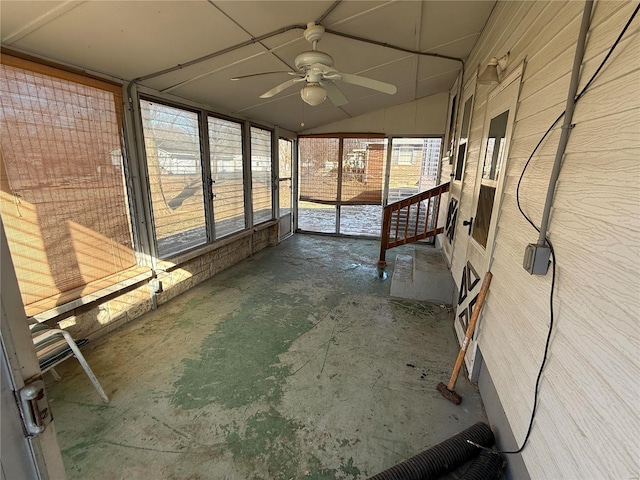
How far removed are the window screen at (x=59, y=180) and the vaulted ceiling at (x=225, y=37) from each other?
239mm

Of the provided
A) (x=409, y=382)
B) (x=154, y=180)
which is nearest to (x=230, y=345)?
(x=409, y=382)

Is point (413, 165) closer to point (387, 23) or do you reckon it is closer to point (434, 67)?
point (434, 67)

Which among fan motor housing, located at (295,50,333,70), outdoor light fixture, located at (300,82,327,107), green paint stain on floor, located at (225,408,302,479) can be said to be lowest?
green paint stain on floor, located at (225,408,302,479)

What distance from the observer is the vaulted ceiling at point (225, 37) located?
1.84 meters

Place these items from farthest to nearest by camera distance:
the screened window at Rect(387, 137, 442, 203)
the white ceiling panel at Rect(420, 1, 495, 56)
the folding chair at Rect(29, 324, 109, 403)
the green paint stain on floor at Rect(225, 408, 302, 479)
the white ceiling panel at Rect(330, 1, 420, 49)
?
the screened window at Rect(387, 137, 442, 203), the white ceiling panel at Rect(420, 1, 495, 56), the white ceiling panel at Rect(330, 1, 420, 49), the folding chair at Rect(29, 324, 109, 403), the green paint stain on floor at Rect(225, 408, 302, 479)

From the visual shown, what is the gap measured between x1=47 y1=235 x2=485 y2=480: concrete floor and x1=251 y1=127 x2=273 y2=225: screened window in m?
2.23

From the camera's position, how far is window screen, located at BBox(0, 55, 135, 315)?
2.00m

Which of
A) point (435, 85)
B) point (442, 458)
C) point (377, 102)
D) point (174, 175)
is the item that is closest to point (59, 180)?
point (174, 175)

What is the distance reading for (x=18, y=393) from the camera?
568 mm

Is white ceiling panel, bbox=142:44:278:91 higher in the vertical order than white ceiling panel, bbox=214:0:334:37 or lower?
lower

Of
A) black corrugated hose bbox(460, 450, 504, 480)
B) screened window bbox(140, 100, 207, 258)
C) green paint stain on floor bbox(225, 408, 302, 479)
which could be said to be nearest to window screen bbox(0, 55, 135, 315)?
screened window bbox(140, 100, 207, 258)

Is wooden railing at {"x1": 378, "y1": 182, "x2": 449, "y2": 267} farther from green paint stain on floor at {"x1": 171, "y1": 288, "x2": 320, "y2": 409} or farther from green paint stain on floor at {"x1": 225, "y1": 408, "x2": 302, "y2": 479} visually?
green paint stain on floor at {"x1": 225, "y1": 408, "x2": 302, "y2": 479}

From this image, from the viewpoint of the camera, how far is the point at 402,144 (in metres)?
5.84

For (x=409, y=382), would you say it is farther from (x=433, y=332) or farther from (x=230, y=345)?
(x=230, y=345)
